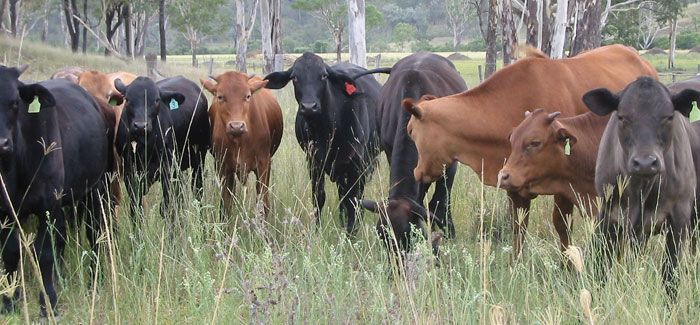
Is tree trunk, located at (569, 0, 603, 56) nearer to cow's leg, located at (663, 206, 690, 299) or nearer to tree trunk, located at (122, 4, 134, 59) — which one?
cow's leg, located at (663, 206, 690, 299)

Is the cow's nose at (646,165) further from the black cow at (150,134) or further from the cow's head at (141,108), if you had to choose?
the cow's head at (141,108)

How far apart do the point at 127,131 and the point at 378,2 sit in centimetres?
10647

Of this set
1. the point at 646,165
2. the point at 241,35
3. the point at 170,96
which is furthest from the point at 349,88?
the point at 241,35

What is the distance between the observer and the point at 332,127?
8.38 metres

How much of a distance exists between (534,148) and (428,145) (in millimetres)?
1009

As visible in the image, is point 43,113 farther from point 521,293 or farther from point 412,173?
point 521,293

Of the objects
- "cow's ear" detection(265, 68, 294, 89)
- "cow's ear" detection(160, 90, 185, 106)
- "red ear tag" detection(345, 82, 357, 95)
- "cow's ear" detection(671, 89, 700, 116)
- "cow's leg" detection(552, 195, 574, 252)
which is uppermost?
"cow's ear" detection(671, 89, 700, 116)

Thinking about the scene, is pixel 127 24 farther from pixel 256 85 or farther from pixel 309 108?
pixel 309 108

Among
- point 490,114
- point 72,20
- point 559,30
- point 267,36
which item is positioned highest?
point 72,20

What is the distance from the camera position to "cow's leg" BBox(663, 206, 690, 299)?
4.97 meters

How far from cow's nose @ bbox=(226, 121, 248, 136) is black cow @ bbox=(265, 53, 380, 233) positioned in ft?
3.04

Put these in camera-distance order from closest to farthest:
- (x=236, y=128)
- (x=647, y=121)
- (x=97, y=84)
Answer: (x=647, y=121)
(x=236, y=128)
(x=97, y=84)

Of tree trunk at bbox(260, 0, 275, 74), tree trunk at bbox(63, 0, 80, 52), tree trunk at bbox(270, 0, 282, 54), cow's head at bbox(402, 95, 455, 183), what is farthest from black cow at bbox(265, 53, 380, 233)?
tree trunk at bbox(63, 0, 80, 52)

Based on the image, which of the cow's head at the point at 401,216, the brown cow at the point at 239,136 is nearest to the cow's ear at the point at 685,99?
the cow's head at the point at 401,216
